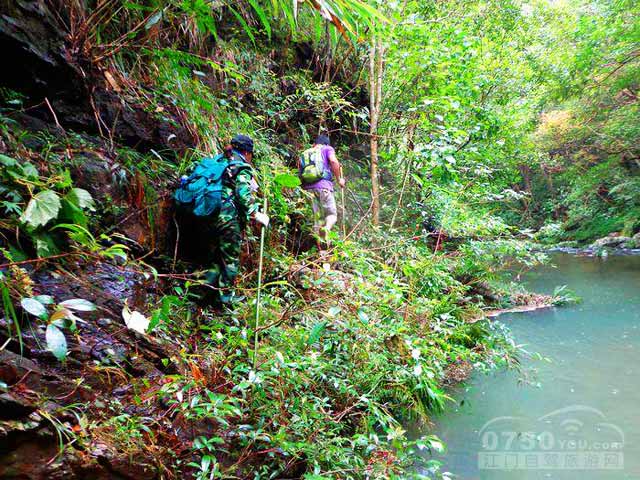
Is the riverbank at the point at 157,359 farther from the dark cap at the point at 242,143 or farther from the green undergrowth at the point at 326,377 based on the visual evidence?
the dark cap at the point at 242,143

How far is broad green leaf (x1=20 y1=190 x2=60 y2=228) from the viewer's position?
6.77 feet

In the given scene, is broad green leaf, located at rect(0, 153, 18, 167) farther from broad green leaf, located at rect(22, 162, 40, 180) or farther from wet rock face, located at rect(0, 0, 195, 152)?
wet rock face, located at rect(0, 0, 195, 152)

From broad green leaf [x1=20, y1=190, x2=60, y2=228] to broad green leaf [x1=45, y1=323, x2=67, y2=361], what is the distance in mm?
883

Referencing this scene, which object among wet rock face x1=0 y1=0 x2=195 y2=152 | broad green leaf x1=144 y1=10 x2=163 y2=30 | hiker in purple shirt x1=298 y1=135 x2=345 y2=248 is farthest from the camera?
hiker in purple shirt x1=298 y1=135 x2=345 y2=248

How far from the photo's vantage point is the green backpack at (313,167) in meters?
5.30

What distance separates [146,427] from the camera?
190 cm

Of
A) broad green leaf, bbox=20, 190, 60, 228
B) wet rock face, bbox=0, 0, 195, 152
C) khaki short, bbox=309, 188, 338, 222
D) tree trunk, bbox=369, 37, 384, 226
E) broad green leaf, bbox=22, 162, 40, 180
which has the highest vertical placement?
tree trunk, bbox=369, 37, 384, 226

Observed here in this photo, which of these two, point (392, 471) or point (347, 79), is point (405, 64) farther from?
point (392, 471)

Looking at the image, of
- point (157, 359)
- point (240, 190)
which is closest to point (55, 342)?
point (157, 359)

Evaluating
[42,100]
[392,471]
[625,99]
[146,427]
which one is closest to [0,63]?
[42,100]

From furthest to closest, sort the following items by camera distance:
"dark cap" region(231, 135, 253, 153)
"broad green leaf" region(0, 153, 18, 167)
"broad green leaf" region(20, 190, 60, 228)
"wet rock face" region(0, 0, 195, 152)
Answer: "dark cap" region(231, 135, 253, 153) → "wet rock face" region(0, 0, 195, 152) → "broad green leaf" region(0, 153, 18, 167) → "broad green leaf" region(20, 190, 60, 228)

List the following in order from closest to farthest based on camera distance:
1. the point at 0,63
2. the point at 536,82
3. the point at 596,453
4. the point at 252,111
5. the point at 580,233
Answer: the point at 0,63
the point at 596,453
the point at 252,111
the point at 536,82
the point at 580,233

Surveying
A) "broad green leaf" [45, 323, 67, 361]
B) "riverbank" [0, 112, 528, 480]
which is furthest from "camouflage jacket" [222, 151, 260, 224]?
"broad green leaf" [45, 323, 67, 361]

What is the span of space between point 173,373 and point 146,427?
0.53 metres
